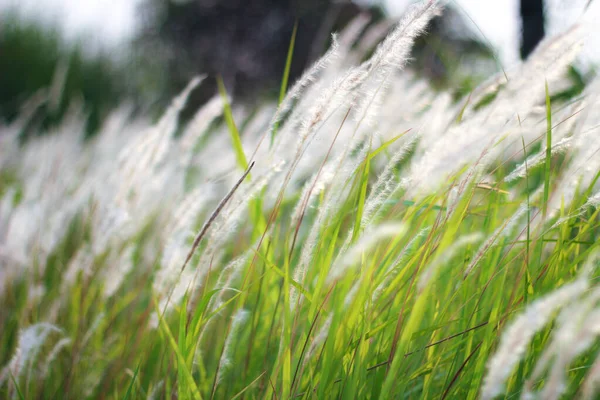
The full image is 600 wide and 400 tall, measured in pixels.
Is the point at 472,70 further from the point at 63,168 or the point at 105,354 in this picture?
the point at 105,354

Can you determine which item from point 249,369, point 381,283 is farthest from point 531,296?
point 249,369

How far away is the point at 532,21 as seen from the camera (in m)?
2.95

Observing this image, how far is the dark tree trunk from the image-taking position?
9.65 feet

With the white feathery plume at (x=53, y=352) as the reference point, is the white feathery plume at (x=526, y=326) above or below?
below

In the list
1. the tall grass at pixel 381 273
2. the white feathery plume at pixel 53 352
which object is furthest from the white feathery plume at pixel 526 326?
the white feathery plume at pixel 53 352

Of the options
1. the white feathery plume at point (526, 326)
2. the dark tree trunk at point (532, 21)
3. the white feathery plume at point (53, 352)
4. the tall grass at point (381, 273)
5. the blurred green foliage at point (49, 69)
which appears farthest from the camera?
the blurred green foliage at point (49, 69)

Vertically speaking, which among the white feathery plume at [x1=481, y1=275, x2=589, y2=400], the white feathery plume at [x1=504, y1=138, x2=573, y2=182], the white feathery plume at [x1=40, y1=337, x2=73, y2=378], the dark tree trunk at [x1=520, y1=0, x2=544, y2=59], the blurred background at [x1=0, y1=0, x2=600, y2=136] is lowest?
the white feathery plume at [x1=481, y1=275, x2=589, y2=400]

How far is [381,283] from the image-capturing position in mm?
719

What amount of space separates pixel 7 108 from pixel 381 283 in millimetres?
7011

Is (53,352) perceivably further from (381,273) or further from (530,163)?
(530,163)

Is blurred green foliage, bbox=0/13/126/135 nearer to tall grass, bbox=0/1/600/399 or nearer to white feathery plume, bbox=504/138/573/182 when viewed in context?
tall grass, bbox=0/1/600/399

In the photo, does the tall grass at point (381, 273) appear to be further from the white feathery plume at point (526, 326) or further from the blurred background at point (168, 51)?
the blurred background at point (168, 51)

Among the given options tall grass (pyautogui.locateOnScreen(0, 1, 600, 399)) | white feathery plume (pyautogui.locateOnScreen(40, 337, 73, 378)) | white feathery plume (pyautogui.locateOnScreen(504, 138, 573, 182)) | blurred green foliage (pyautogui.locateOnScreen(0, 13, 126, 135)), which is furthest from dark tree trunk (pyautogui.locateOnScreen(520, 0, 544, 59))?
blurred green foliage (pyautogui.locateOnScreen(0, 13, 126, 135))

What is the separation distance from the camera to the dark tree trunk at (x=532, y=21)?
2.94 m
